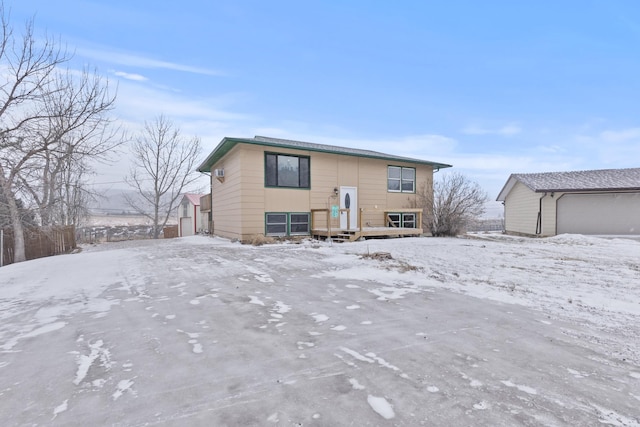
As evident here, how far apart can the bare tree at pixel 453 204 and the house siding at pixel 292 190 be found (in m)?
1.19

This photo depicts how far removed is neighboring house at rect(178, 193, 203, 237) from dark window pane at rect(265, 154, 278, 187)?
16.3 meters

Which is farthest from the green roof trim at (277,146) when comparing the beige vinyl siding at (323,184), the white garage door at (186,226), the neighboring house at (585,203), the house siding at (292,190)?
the white garage door at (186,226)

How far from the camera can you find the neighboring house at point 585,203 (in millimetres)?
15688

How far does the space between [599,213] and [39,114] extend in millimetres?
24972

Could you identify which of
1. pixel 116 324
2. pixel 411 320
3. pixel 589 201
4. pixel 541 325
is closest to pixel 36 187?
pixel 116 324

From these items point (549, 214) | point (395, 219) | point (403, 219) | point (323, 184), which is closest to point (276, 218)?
point (323, 184)

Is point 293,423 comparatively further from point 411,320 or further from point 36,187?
point 36,187

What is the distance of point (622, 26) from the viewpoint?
462 inches

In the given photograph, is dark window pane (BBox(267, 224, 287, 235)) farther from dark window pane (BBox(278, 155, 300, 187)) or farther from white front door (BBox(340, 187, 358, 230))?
white front door (BBox(340, 187, 358, 230))

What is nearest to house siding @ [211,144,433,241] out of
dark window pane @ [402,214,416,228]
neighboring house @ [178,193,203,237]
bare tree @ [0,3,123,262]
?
dark window pane @ [402,214,416,228]

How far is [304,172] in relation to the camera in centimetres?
1255

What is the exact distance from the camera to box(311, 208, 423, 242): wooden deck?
11.6 meters

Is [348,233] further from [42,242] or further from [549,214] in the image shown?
[549,214]

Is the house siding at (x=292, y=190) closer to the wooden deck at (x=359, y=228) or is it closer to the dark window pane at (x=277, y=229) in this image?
the wooden deck at (x=359, y=228)
